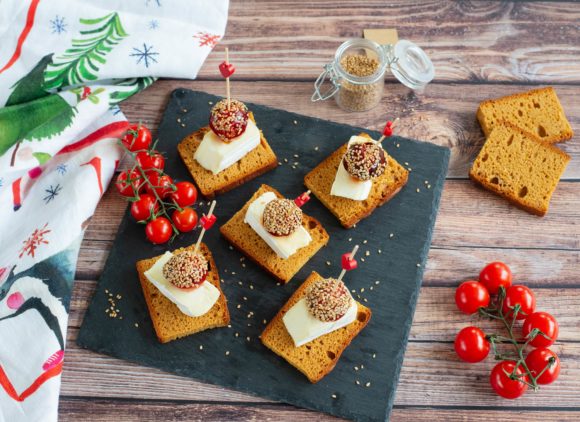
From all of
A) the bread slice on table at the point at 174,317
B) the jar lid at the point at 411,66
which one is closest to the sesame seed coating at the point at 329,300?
the bread slice on table at the point at 174,317

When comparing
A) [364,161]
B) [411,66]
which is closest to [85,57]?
[364,161]

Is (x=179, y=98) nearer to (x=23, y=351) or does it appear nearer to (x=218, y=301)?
(x=218, y=301)

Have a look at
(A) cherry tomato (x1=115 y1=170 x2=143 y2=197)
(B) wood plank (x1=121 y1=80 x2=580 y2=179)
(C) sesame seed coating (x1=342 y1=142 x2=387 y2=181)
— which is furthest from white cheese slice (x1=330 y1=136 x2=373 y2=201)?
(A) cherry tomato (x1=115 y1=170 x2=143 y2=197)

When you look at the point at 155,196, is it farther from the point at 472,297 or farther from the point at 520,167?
the point at 520,167

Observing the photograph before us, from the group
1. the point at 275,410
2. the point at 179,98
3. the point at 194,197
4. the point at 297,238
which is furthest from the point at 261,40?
the point at 275,410

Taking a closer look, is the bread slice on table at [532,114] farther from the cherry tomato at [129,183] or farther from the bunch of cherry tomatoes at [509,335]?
the cherry tomato at [129,183]

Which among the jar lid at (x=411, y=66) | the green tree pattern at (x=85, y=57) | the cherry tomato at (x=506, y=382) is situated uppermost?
the green tree pattern at (x=85, y=57)

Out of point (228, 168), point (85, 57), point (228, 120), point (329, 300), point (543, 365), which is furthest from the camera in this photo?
point (85, 57)
